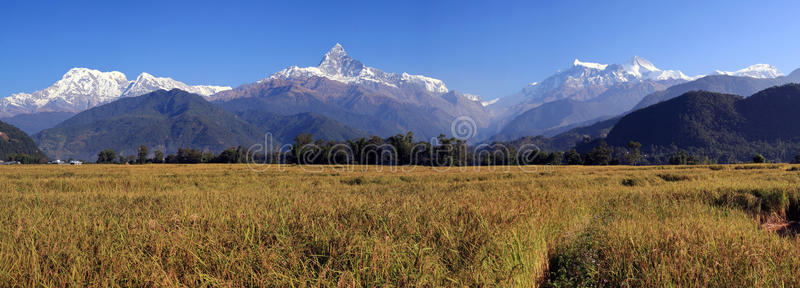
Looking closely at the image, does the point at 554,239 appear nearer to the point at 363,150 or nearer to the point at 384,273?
the point at 384,273

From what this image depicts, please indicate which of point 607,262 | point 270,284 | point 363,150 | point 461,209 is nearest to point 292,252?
point 270,284

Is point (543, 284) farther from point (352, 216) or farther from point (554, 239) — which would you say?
point (352, 216)

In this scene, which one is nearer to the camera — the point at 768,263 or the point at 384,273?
the point at 384,273

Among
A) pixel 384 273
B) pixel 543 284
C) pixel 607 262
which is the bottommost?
pixel 543 284

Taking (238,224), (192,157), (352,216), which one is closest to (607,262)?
(352,216)

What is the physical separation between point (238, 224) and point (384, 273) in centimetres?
Result: 216

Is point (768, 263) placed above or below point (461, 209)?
below

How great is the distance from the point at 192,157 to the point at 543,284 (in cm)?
12831

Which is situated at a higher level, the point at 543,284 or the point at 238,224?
the point at 238,224

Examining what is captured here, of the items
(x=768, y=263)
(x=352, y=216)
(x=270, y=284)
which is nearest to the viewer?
(x=270, y=284)

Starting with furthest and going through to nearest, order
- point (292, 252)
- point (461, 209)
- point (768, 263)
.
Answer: point (461, 209) → point (768, 263) → point (292, 252)

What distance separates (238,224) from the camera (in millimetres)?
3949

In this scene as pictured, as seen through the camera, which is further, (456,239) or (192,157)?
(192,157)

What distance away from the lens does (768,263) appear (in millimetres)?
3314
